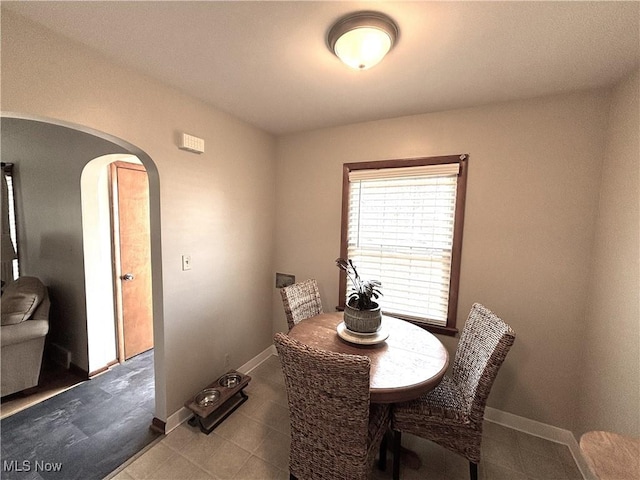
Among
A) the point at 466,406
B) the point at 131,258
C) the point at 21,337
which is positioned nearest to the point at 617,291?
the point at 466,406

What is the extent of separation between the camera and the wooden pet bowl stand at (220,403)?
5.98 ft

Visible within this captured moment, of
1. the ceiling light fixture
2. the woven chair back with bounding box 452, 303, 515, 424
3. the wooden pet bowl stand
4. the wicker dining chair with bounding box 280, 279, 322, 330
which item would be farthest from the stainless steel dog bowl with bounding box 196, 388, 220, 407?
the ceiling light fixture

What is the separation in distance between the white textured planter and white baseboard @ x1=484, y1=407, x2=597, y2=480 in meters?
1.32

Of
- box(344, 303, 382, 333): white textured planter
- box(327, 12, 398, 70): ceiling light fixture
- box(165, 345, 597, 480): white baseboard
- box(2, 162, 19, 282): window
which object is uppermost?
box(327, 12, 398, 70): ceiling light fixture

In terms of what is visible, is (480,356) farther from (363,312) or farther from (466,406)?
(363,312)

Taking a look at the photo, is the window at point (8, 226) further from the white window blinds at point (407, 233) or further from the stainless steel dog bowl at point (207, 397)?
the white window blinds at point (407, 233)

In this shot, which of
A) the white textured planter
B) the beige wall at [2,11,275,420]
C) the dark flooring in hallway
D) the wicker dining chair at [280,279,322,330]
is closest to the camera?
the beige wall at [2,11,275,420]

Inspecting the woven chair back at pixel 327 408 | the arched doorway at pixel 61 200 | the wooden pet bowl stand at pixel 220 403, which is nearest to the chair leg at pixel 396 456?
the woven chair back at pixel 327 408

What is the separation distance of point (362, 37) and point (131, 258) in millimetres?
2968

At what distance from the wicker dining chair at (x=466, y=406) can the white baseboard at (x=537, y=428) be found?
77 centimetres

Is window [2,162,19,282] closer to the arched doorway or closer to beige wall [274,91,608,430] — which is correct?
the arched doorway

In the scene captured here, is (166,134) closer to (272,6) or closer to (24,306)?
(272,6)

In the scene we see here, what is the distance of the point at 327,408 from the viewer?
1.11 metres

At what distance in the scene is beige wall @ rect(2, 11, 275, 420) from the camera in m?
1.21
